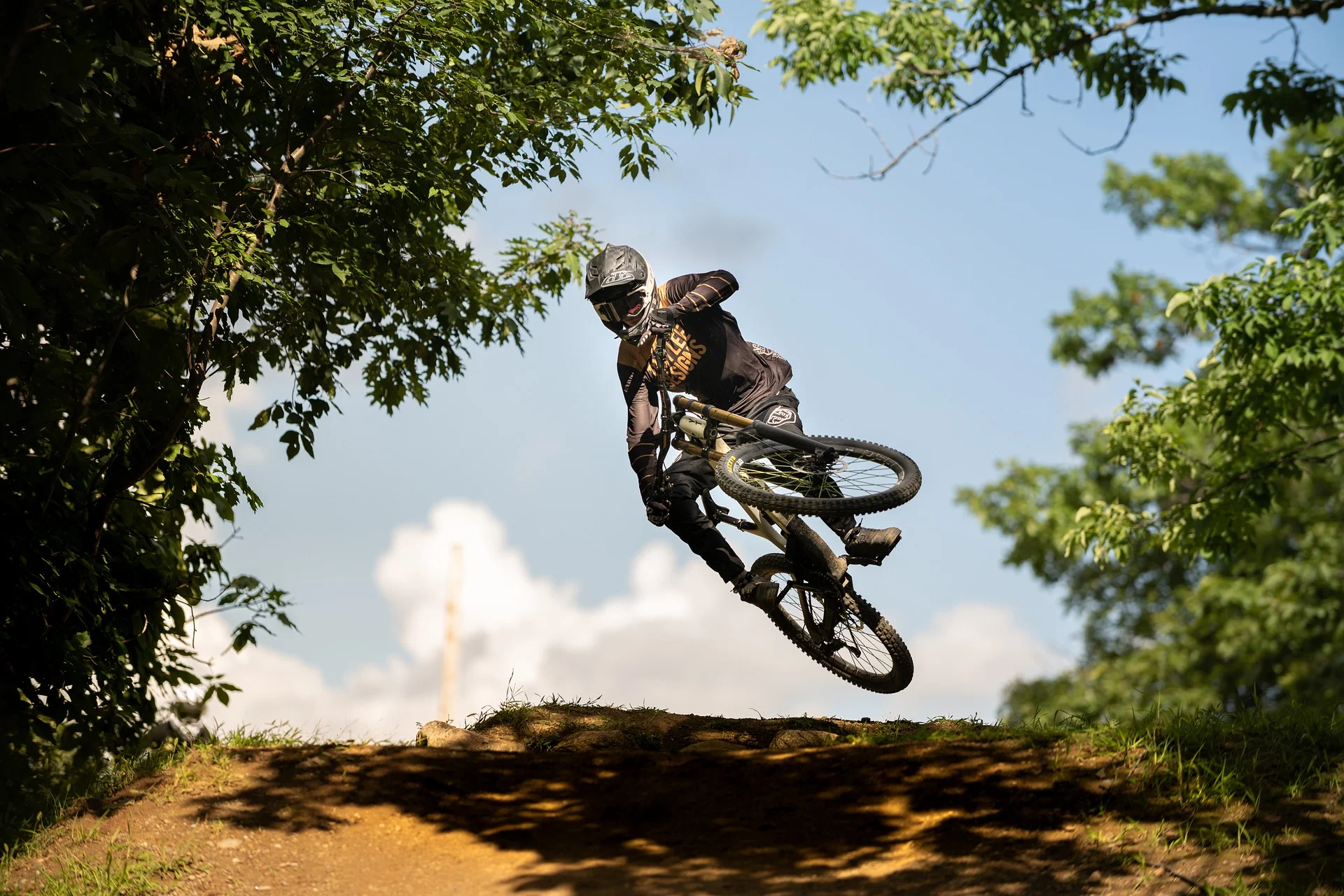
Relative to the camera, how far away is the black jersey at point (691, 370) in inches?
350

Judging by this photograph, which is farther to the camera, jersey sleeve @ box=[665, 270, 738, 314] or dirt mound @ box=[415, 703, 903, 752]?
dirt mound @ box=[415, 703, 903, 752]

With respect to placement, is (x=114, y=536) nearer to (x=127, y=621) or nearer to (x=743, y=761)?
(x=127, y=621)

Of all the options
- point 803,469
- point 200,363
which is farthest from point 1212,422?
point 200,363

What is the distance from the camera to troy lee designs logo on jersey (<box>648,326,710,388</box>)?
890 cm

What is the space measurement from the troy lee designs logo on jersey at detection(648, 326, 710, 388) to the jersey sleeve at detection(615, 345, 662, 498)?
115 mm

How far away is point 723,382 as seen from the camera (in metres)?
9.02

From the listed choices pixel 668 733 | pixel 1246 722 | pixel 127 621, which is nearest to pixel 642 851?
pixel 668 733

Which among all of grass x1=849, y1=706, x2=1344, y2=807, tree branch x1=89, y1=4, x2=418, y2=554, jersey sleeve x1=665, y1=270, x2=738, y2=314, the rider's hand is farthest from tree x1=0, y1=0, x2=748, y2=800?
grass x1=849, y1=706, x2=1344, y2=807

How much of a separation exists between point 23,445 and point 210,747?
8.72 ft

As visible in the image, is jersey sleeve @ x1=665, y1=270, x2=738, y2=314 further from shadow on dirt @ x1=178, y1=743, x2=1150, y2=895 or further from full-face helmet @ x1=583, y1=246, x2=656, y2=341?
shadow on dirt @ x1=178, y1=743, x2=1150, y2=895

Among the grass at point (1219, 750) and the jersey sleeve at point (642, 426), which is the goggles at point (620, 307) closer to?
the jersey sleeve at point (642, 426)

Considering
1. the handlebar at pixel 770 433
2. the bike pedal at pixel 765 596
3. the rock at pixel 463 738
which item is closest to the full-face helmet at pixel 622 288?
the handlebar at pixel 770 433

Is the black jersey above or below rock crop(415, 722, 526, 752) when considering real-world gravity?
above

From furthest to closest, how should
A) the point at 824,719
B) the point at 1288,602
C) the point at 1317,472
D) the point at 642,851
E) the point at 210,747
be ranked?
1. the point at 1317,472
2. the point at 1288,602
3. the point at 824,719
4. the point at 210,747
5. the point at 642,851
